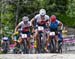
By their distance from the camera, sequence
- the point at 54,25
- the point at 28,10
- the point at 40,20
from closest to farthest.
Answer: the point at 40,20
the point at 54,25
the point at 28,10

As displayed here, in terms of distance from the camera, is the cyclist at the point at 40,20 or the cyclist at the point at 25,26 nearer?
the cyclist at the point at 40,20

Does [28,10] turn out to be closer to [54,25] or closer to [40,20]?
[54,25]

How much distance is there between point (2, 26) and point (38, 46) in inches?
514

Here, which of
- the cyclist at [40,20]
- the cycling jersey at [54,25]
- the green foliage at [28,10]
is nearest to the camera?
the cyclist at [40,20]

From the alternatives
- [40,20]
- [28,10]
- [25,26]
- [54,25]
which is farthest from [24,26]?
[28,10]

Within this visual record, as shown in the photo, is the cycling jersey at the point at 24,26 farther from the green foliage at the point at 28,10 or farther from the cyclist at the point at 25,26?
the green foliage at the point at 28,10

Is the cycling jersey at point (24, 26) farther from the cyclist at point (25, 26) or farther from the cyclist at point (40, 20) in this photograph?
the cyclist at point (40, 20)

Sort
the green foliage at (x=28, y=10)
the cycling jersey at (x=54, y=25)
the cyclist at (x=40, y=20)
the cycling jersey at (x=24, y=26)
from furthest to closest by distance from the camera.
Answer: the green foliage at (x=28, y=10) → the cycling jersey at (x=24, y=26) → the cycling jersey at (x=54, y=25) → the cyclist at (x=40, y=20)

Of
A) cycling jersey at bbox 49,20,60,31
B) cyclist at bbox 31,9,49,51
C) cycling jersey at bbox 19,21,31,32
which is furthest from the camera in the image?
cycling jersey at bbox 19,21,31,32

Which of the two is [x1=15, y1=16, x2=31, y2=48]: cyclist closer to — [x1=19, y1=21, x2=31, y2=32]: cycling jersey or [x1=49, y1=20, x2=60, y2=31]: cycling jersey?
[x1=19, y1=21, x2=31, y2=32]: cycling jersey

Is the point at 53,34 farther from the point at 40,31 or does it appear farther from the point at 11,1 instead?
the point at 11,1

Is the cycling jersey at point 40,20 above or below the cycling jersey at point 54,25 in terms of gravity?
above

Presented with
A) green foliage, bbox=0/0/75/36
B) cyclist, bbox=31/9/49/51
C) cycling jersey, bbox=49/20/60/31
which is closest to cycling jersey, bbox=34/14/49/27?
cyclist, bbox=31/9/49/51

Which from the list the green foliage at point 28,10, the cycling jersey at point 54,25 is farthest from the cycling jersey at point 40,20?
the green foliage at point 28,10
